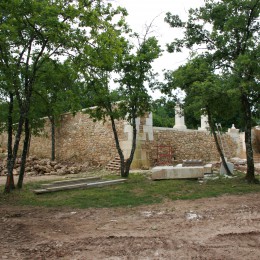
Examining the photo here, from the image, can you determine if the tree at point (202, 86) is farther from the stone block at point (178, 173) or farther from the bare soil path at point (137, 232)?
the bare soil path at point (137, 232)

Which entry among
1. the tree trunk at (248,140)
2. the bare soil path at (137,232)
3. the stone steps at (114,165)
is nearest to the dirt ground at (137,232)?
the bare soil path at (137,232)

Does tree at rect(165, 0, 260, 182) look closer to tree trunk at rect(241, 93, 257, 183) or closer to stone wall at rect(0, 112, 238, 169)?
tree trunk at rect(241, 93, 257, 183)

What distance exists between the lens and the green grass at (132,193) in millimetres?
8727

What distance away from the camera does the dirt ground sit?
4498mm

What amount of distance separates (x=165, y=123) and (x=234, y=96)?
87.4 feet

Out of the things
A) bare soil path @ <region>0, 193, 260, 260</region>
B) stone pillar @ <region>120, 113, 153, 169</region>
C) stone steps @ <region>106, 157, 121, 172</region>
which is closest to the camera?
bare soil path @ <region>0, 193, 260, 260</region>

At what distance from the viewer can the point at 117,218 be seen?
6.84m

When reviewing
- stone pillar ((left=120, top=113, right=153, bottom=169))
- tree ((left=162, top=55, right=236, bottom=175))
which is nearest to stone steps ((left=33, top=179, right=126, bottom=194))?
tree ((left=162, top=55, right=236, bottom=175))

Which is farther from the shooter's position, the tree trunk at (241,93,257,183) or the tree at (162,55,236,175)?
the tree trunk at (241,93,257,183)

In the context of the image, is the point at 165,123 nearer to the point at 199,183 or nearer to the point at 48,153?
the point at 48,153

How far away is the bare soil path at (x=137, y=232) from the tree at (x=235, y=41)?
400 centimetres

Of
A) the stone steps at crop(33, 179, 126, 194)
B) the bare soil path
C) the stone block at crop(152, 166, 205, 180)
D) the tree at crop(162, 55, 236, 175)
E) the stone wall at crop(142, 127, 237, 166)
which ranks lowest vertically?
the bare soil path

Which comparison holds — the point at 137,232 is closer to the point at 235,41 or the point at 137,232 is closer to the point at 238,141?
the point at 235,41

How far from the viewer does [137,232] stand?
18.3 feet
